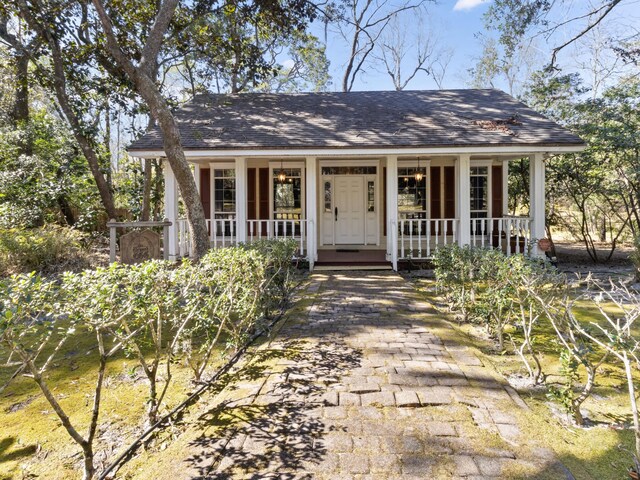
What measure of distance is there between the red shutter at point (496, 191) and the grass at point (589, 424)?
802 cm

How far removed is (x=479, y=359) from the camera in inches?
156

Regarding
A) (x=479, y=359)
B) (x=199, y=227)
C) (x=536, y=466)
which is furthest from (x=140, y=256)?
(x=536, y=466)

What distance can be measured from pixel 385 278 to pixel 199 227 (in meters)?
4.12

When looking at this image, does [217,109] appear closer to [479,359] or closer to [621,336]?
[479,359]

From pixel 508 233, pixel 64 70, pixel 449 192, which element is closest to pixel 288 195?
pixel 449 192

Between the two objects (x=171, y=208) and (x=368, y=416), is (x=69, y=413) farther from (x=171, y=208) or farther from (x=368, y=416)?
(x=171, y=208)

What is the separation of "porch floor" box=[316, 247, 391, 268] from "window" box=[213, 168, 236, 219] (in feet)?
10.5

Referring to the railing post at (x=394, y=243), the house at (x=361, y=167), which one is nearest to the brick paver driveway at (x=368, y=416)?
the railing post at (x=394, y=243)

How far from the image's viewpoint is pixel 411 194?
11812 mm

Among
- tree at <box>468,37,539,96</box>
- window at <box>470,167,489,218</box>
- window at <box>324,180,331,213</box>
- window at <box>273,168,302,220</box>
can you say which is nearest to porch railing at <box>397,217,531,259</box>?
window at <box>470,167,489,218</box>

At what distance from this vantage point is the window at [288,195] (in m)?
12.0

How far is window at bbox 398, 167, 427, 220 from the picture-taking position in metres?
11.7

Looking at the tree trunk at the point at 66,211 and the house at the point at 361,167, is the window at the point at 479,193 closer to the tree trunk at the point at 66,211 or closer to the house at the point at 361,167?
the house at the point at 361,167

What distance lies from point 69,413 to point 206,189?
9.38 m
